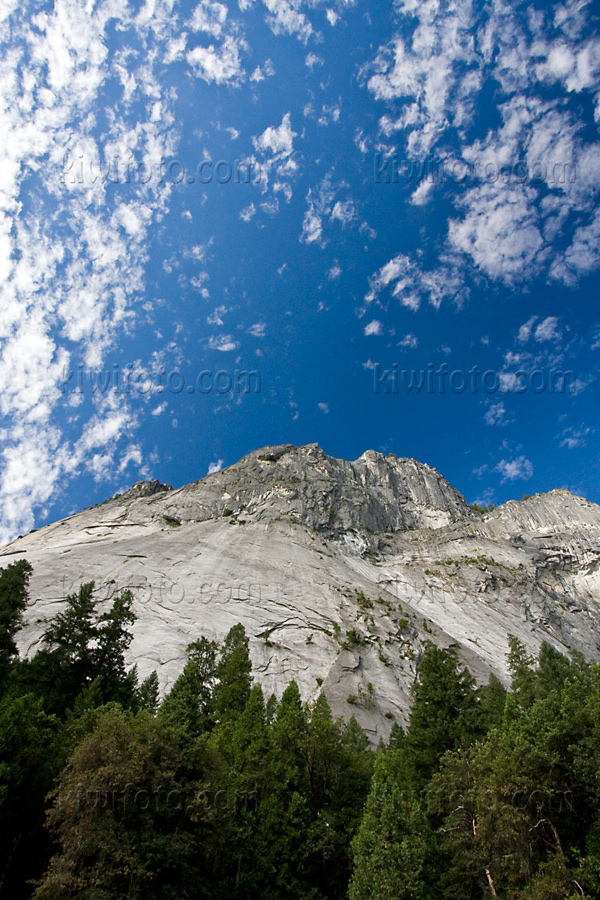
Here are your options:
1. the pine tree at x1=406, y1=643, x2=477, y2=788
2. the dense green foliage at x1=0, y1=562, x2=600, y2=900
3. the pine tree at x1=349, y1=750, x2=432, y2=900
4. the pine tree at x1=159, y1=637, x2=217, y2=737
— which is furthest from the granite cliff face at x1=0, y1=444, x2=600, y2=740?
the pine tree at x1=349, y1=750, x2=432, y2=900

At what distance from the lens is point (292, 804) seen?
64.0ft

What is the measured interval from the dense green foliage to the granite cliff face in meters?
24.4

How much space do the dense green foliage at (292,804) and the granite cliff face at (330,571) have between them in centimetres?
2445

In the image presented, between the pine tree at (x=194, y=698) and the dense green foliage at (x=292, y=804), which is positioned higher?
the pine tree at (x=194, y=698)

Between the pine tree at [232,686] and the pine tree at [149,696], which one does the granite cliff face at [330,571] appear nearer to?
the pine tree at [149,696]

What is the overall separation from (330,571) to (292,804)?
2095 inches

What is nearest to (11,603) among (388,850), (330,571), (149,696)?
(149,696)

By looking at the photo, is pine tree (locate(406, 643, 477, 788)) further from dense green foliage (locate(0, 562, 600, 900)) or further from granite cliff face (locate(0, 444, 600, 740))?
granite cliff face (locate(0, 444, 600, 740))

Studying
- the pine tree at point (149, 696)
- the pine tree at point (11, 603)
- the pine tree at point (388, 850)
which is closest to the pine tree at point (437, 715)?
the pine tree at point (388, 850)

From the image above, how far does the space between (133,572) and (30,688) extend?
3609 cm

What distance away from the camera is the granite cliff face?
50.8 m

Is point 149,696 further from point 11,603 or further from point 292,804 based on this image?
point 292,804

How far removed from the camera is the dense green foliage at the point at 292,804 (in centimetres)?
1394

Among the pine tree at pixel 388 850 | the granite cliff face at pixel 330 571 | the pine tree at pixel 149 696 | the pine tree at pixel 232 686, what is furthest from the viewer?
the granite cliff face at pixel 330 571
